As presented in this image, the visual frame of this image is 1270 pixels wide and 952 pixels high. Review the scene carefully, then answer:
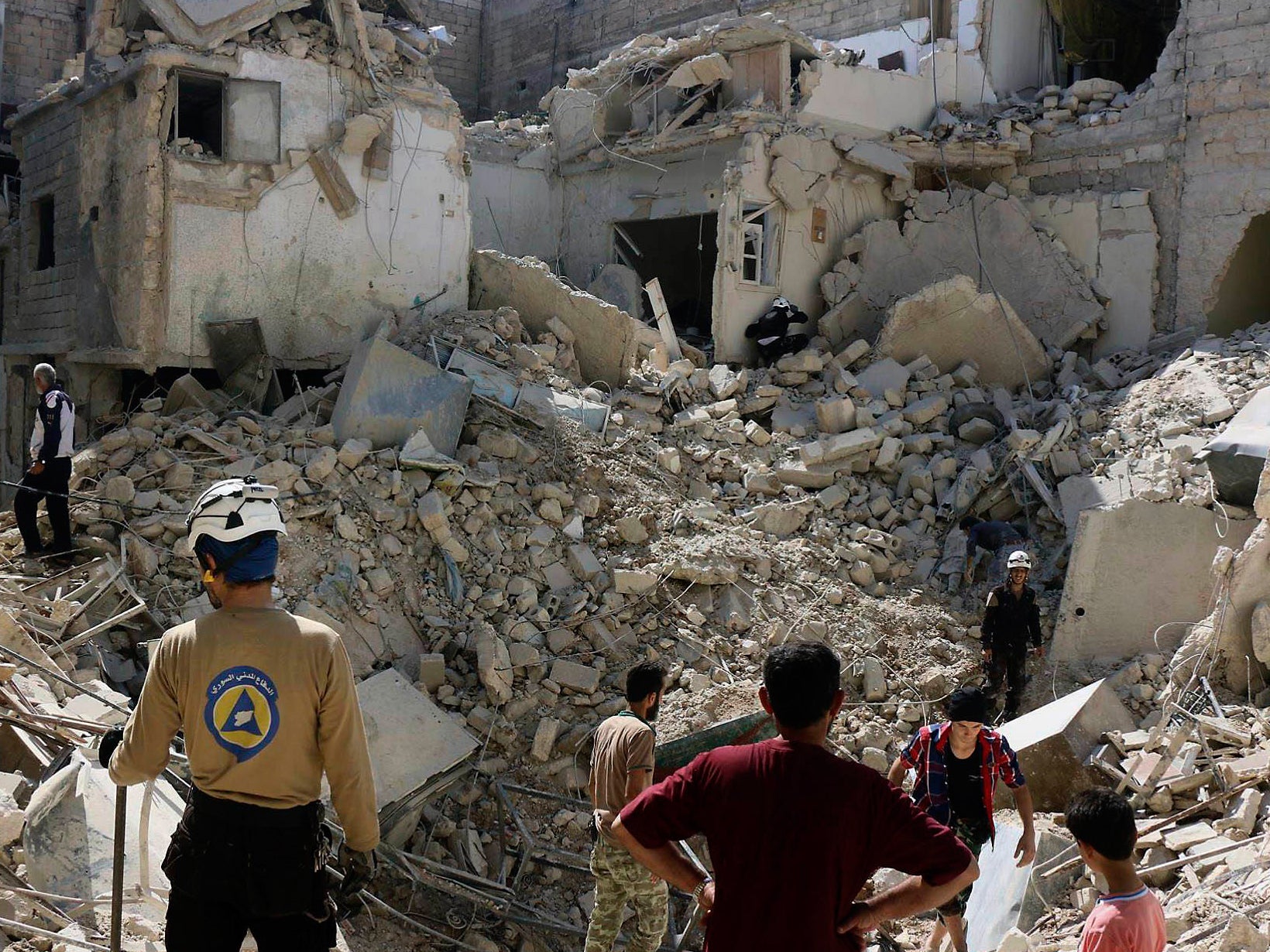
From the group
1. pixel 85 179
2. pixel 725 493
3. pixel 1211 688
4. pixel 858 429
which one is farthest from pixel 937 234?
pixel 85 179

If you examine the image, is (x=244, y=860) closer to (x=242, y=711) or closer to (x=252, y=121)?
(x=242, y=711)

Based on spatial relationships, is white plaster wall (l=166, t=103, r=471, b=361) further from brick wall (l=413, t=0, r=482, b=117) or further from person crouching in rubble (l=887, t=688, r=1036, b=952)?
brick wall (l=413, t=0, r=482, b=117)

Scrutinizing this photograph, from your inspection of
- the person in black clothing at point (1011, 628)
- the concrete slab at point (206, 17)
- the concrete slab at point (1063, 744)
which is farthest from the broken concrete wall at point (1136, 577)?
the concrete slab at point (206, 17)

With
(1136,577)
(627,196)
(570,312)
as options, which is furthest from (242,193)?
(1136,577)

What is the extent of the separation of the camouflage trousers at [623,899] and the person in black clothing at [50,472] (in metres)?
5.75

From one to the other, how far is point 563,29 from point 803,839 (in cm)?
2273

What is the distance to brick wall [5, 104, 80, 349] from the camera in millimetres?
12438

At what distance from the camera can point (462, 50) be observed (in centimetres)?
2439

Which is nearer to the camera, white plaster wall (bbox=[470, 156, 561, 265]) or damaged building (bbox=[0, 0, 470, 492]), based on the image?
damaged building (bbox=[0, 0, 470, 492])

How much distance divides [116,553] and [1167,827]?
7.25 m

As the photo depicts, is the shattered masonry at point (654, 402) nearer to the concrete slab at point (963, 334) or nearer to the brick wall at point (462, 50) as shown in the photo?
the concrete slab at point (963, 334)

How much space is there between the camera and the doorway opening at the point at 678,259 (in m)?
16.5

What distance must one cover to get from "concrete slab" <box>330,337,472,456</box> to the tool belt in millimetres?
7055

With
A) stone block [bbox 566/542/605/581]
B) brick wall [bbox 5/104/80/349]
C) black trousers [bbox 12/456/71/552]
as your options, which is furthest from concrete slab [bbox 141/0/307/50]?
stone block [bbox 566/542/605/581]
